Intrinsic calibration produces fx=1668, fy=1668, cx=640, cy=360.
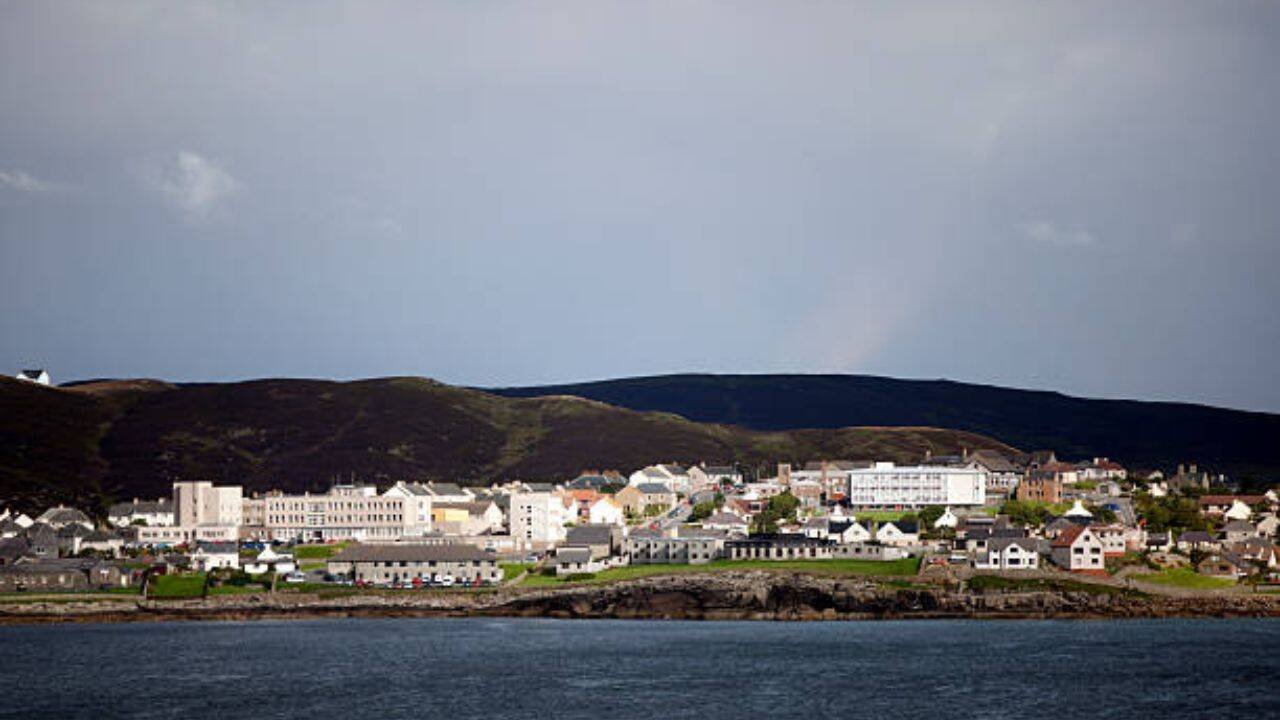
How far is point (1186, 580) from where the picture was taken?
108 m

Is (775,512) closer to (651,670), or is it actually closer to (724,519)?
(724,519)

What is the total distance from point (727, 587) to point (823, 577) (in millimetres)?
6262

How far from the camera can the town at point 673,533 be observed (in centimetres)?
11394

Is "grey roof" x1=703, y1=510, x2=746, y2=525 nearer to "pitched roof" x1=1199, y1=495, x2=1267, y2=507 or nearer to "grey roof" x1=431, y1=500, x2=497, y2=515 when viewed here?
"grey roof" x1=431, y1=500, x2=497, y2=515

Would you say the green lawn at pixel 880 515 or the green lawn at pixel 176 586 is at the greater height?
the green lawn at pixel 880 515

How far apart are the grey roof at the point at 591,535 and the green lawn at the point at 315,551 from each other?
62.0 feet

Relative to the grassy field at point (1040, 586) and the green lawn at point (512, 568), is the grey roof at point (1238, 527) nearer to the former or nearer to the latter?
the grassy field at point (1040, 586)

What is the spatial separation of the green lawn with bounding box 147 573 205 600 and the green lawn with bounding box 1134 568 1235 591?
6309cm

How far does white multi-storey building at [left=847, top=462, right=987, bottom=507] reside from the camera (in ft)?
484

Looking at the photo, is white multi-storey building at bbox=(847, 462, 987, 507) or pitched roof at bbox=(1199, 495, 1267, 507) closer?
pitched roof at bbox=(1199, 495, 1267, 507)

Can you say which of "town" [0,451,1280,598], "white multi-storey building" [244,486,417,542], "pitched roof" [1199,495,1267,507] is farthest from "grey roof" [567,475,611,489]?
"pitched roof" [1199,495,1267,507]

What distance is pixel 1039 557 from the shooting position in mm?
111375

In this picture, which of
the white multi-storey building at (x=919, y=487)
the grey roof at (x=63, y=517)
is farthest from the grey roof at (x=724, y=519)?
the grey roof at (x=63, y=517)

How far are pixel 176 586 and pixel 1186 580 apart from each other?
68.1 metres
